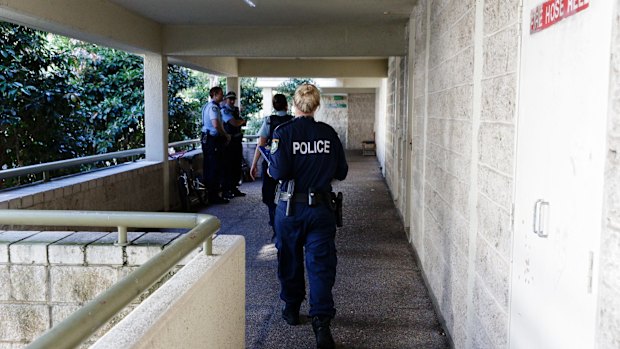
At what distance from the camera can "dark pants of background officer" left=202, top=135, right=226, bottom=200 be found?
9.62 m

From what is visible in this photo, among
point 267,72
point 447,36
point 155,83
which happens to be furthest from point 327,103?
point 447,36

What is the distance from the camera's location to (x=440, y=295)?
15.3ft

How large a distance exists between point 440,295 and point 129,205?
455 cm

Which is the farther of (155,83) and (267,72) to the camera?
(267,72)

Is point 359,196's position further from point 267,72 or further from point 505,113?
point 505,113

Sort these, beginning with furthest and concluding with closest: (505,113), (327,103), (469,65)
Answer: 1. (327,103)
2. (469,65)
3. (505,113)

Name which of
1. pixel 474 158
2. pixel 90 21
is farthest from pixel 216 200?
pixel 474 158

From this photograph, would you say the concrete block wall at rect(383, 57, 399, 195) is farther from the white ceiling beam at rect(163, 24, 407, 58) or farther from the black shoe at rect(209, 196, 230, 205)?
the black shoe at rect(209, 196, 230, 205)

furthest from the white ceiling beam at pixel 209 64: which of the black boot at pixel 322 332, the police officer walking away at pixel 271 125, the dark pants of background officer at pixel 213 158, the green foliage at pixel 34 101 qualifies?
the black boot at pixel 322 332

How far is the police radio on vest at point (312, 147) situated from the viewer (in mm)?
4133

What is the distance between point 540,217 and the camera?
7.14ft

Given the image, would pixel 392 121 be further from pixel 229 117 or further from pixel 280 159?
pixel 280 159

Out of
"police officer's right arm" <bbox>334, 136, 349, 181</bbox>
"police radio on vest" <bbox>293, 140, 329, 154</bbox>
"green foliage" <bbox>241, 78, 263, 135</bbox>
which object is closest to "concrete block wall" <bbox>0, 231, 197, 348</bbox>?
"police radio on vest" <bbox>293, 140, 329, 154</bbox>

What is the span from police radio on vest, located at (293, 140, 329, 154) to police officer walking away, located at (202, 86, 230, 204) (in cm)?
544
